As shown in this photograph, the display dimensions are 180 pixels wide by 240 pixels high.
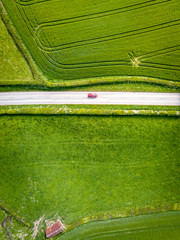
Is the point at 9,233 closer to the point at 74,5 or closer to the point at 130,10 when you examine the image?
the point at 74,5

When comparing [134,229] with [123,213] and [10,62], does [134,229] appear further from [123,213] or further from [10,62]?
[10,62]

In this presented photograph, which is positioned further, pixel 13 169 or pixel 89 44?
pixel 89 44

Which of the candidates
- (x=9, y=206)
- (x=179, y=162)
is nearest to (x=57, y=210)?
(x=9, y=206)

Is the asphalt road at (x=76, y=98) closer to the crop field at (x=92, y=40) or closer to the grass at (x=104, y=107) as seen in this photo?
the grass at (x=104, y=107)

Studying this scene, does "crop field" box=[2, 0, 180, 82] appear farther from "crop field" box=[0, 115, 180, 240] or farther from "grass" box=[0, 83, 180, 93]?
"crop field" box=[0, 115, 180, 240]

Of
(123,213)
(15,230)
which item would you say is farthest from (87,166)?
(15,230)
